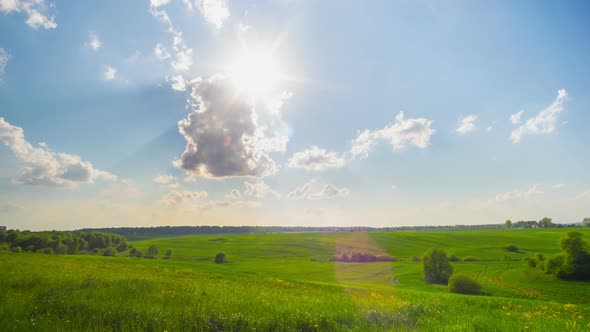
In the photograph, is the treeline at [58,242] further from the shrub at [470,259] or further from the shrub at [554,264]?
the shrub at [470,259]

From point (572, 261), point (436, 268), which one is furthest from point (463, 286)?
point (572, 261)

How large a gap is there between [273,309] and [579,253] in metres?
93.9

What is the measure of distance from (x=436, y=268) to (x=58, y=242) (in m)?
127

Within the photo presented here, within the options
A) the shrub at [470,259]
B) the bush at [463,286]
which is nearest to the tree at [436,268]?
the bush at [463,286]

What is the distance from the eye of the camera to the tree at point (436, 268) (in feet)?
260

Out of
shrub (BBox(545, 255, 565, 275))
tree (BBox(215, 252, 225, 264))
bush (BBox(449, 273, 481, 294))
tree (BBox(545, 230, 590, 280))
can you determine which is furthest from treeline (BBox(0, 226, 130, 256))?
tree (BBox(545, 230, 590, 280))

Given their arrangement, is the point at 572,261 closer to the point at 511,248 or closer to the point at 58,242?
the point at 511,248

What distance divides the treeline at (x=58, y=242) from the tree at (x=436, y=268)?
108 m

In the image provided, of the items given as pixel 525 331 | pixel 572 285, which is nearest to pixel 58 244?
pixel 525 331

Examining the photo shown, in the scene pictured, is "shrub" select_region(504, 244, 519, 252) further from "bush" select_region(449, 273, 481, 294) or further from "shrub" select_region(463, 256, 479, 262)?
"bush" select_region(449, 273, 481, 294)

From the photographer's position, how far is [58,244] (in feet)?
364

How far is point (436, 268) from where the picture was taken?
80.2 meters

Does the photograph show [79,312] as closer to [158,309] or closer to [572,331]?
[158,309]

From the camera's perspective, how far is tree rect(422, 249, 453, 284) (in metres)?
79.1
